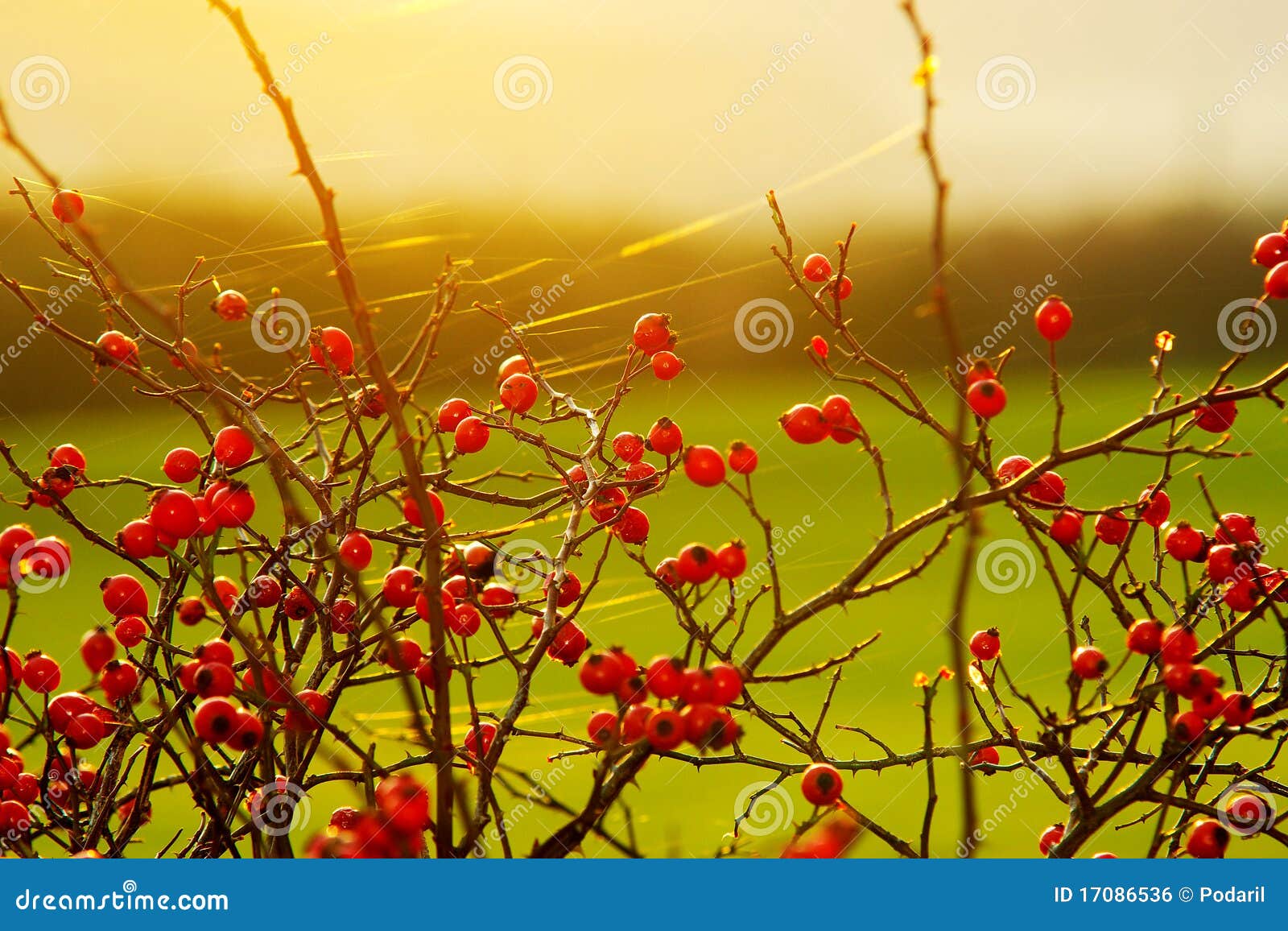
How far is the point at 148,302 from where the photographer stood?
71 cm

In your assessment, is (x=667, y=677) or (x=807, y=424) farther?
(x=807, y=424)

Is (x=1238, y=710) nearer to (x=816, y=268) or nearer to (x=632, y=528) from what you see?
(x=632, y=528)

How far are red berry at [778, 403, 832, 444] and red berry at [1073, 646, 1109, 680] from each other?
264mm

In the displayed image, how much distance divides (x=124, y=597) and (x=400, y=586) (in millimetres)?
258

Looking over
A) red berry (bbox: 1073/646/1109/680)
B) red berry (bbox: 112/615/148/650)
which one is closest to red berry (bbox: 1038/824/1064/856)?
red berry (bbox: 1073/646/1109/680)

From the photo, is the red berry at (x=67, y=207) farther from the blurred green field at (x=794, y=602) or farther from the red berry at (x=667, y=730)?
the red berry at (x=667, y=730)

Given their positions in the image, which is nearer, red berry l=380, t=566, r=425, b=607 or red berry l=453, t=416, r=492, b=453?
red berry l=380, t=566, r=425, b=607

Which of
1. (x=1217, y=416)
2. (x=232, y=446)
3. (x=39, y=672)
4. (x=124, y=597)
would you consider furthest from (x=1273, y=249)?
(x=39, y=672)

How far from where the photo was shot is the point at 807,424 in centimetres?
78

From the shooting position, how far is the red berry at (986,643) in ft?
3.22

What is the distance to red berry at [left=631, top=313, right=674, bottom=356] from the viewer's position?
984 millimetres

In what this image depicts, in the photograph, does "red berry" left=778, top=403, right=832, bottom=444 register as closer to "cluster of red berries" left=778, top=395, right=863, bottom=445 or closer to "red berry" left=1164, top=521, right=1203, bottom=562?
"cluster of red berries" left=778, top=395, right=863, bottom=445

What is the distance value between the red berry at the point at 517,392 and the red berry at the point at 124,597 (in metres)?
0.34

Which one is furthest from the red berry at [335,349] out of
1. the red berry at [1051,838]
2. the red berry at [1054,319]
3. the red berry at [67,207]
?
the red berry at [1051,838]
